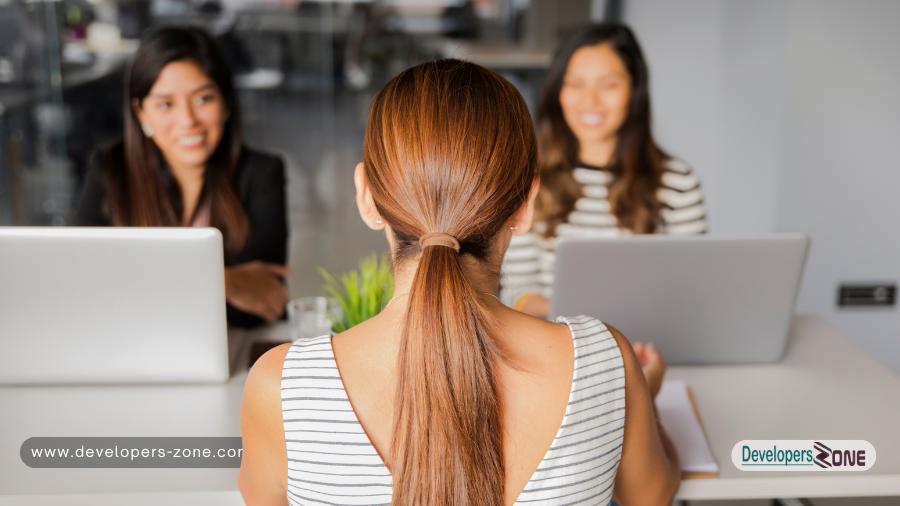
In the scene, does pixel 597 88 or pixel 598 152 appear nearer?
pixel 597 88

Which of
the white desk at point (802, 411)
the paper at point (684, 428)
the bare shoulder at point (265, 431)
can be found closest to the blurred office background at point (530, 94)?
the white desk at point (802, 411)

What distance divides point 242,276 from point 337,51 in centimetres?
A: 299

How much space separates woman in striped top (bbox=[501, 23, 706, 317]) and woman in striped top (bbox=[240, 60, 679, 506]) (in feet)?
3.79

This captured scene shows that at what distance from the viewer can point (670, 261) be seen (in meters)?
1.68

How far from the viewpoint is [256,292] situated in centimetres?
205

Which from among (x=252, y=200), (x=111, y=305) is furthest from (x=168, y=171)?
(x=111, y=305)

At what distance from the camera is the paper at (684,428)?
1456mm

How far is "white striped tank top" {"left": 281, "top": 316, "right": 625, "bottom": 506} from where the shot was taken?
114 centimetres

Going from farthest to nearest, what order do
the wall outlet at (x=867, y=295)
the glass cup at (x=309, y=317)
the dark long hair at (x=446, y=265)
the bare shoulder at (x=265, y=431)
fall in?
1. the wall outlet at (x=867, y=295)
2. the glass cup at (x=309, y=317)
3. the bare shoulder at (x=265, y=431)
4. the dark long hair at (x=446, y=265)

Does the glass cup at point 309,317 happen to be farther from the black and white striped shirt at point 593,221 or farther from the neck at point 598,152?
the neck at point 598,152

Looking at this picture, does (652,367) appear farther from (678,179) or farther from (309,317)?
(678,179)

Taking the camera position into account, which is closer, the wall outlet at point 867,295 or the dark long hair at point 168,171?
the dark long hair at point 168,171

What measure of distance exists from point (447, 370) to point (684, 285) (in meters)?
0.77

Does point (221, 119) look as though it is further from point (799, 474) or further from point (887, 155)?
point (887, 155)
